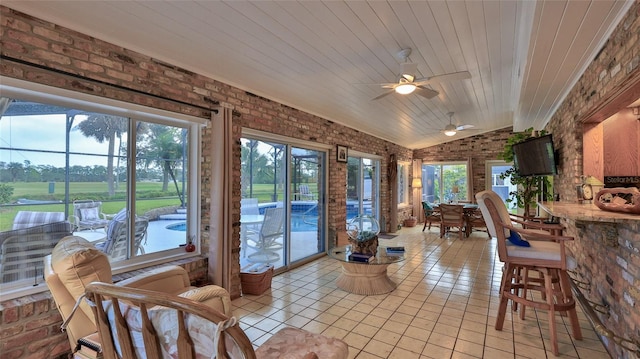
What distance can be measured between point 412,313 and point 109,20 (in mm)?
3496

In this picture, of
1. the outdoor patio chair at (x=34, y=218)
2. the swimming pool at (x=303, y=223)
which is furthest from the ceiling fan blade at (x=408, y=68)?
the outdoor patio chair at (x=34, y=218)

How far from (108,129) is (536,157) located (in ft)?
17.4

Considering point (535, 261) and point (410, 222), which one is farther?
point (410, 222)

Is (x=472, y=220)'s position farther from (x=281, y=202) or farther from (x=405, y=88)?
(x=405, y=88)

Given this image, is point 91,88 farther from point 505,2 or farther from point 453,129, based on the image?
point 453,129

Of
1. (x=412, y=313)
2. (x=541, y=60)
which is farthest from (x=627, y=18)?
(x=412, y=313)

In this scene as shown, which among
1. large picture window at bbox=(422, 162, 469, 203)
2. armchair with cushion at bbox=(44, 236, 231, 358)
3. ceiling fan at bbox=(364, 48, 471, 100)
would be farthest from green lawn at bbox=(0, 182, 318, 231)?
large picture window at bbox=(422, 162, 469, 203)

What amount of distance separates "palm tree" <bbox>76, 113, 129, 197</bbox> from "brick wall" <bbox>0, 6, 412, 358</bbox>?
0.32 metres

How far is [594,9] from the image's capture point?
1.82 metres

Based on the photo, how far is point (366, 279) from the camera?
3.39 meters

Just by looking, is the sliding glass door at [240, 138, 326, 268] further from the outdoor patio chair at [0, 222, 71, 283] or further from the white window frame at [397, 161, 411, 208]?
the white window frame at [397, 161, 411, 208]

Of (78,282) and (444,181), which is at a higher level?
(444,181)

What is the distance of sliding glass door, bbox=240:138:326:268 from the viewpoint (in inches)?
149

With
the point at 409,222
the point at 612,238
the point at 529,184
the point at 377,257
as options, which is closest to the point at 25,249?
the point at 377,257
